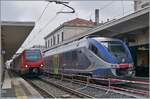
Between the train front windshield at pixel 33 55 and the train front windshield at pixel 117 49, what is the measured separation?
13254mm

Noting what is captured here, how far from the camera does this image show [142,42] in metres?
30.6


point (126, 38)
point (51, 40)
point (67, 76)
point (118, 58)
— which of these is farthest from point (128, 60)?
point (51, 40)

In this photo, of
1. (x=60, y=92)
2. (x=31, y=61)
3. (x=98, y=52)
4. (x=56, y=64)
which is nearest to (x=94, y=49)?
(x=98, y=52)

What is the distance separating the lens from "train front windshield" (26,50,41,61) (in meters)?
32.2

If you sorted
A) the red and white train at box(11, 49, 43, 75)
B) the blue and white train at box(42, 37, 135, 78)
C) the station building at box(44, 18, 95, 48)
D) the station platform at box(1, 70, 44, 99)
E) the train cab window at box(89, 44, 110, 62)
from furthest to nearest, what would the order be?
the station building at box(44, 18, 95, 48) → the red and white train at box(11, 49, 43, 75) → the train cab window at box(89, 44, 110, 62) → the blue and white train at box(42, 37, 135, 78) → the station platform at box(1, 70, 44, 99)

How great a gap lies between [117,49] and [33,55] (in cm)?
1373

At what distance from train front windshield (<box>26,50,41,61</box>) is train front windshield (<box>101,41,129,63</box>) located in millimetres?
13254

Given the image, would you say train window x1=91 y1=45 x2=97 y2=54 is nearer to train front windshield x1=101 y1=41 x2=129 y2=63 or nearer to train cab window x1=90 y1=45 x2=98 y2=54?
train cab window x1=90 y1=45 x2=98 y2=54

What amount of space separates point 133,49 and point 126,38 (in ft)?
8.05

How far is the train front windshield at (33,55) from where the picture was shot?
32.2 metres

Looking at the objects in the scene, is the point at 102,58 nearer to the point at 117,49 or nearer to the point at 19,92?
the point at 117,49

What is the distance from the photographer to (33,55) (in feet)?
106

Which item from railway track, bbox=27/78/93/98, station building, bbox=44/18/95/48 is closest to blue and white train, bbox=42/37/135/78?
railway track, bbox=27/78/93/98

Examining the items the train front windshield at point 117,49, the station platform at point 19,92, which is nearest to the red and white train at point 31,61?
the station platform at point 19,92
